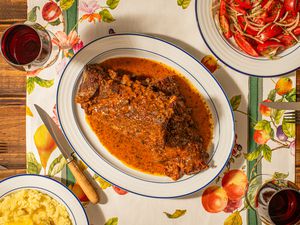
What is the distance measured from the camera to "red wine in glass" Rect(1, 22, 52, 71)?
3.60 m

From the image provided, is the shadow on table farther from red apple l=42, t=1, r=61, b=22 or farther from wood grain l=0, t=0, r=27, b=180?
wood grain l=0, t=0, r=27, b=180

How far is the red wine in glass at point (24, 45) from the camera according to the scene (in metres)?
3.60

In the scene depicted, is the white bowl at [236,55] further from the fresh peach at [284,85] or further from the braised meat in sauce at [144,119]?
the braised meat in sauce at [144,119]

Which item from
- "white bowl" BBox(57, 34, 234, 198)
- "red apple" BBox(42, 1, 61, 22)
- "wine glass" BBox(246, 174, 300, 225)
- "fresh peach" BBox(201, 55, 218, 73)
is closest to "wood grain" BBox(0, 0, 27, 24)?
"red apple" BBox(42, 1, 61, 22)

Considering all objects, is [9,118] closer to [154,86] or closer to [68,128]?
[68,128]

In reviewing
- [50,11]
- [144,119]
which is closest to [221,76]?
[144,119]

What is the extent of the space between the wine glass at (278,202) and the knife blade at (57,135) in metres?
1.83

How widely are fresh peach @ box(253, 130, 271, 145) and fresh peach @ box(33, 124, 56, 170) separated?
78.3 inches

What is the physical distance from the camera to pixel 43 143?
3.94 meters

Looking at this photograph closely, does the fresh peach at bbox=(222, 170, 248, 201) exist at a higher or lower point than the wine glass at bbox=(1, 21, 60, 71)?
lower

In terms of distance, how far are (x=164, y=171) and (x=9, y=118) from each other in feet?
5.31

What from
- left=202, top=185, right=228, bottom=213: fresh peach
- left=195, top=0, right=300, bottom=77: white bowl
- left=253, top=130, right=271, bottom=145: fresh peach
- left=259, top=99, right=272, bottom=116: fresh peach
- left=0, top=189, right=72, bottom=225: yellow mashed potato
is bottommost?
left=0, top=189, right=72, bottom=225: yellow mashed potato

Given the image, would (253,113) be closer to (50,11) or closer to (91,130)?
(91,130)

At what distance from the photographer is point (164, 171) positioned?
3.87m
